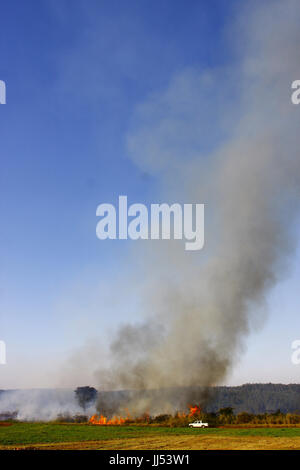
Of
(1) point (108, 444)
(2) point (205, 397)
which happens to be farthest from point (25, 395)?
(1) point (108, 444)

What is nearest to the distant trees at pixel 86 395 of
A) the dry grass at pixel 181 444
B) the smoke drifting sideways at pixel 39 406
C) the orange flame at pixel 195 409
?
the smoke drifting sideways at pixel 39 406

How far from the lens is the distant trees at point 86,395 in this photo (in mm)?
93244

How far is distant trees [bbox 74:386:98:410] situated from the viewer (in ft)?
306

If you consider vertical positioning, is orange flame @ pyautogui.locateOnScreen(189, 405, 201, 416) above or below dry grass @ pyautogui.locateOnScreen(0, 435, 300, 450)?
below

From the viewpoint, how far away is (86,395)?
95.2 m

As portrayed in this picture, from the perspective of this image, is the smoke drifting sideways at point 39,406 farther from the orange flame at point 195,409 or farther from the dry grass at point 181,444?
the dry grass at point 181,444

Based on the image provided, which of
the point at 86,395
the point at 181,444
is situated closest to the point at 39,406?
the point at 86,395

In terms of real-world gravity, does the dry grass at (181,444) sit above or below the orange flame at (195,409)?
above

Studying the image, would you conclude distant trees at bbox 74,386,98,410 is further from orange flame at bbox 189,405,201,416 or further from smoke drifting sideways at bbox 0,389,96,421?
orange flame at bbox 189,405,201,416

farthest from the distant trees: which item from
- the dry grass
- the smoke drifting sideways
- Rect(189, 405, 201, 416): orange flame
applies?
the dry grass

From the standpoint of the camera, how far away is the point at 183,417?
2399 inches

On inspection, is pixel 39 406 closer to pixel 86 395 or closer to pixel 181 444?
pixel 86 395
